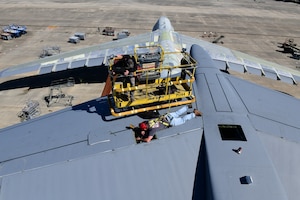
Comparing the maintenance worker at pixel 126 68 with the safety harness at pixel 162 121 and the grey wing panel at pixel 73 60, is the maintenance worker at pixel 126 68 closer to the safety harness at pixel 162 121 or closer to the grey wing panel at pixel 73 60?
the safety harness at pixel 162 121

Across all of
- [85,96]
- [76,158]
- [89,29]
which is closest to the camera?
[76,158]

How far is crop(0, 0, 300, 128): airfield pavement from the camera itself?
26.5 meters

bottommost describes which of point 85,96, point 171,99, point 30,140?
point 85,96

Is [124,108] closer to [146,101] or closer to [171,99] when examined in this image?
[146,101]

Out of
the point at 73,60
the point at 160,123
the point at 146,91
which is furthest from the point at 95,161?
the point at 73,60

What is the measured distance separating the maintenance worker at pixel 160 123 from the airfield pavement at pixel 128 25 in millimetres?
14407

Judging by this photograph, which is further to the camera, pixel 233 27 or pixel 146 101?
pixel 233 27

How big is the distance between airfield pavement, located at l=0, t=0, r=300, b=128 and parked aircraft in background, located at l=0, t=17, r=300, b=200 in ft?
40.5

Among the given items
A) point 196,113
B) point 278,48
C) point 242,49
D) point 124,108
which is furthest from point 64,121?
point 278,48

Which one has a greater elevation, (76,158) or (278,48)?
(76,158)

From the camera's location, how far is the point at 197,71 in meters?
16.3

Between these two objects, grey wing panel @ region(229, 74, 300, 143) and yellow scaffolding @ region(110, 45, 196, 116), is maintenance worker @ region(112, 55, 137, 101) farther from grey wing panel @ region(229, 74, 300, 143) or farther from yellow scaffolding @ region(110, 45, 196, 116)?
grey wing panel @ region(229, 74, 300, 143)

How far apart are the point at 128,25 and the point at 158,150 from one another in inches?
1714

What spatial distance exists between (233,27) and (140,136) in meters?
Result: 47.1
